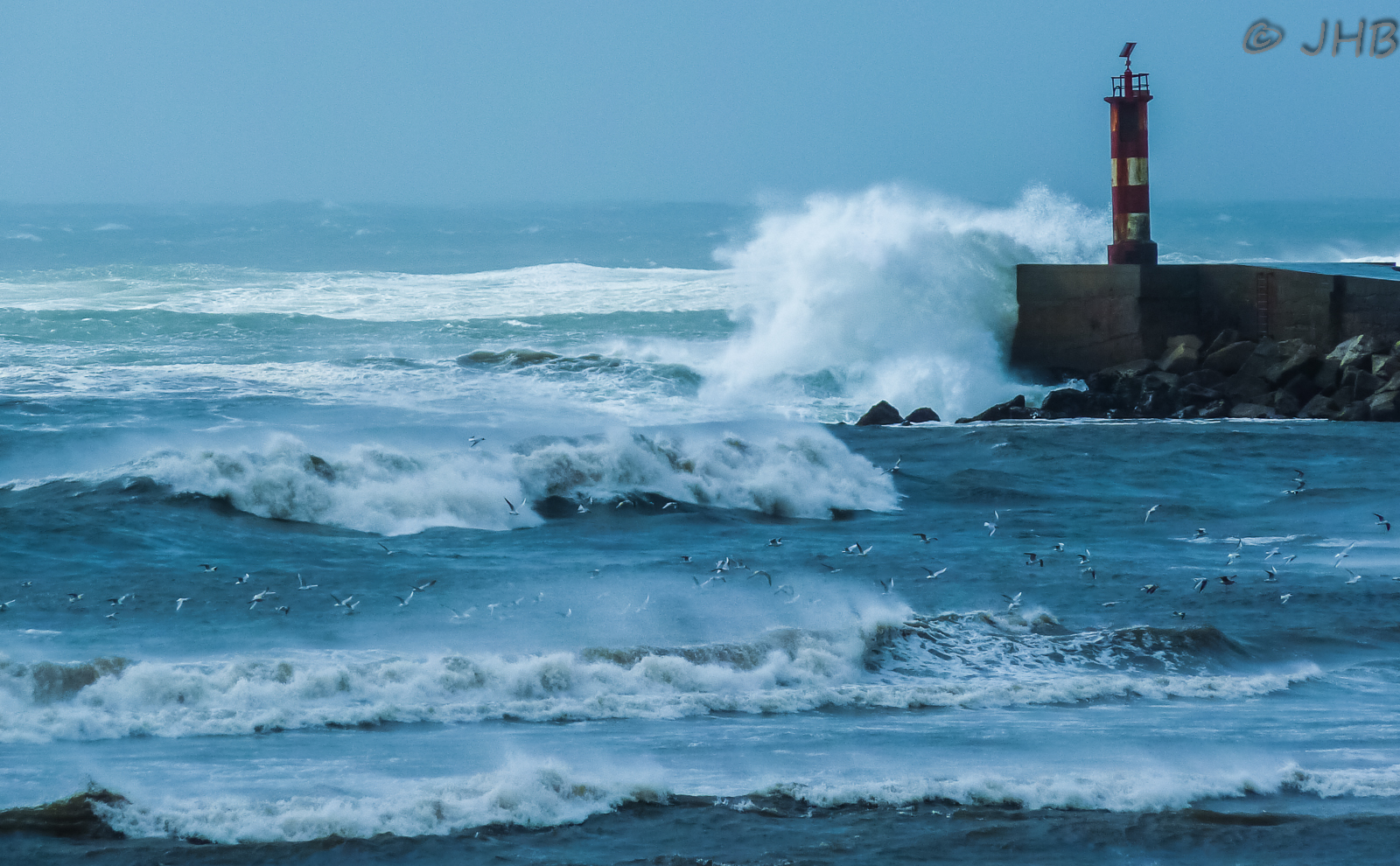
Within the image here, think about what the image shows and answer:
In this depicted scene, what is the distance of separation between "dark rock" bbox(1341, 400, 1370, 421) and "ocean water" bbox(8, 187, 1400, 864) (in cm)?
56

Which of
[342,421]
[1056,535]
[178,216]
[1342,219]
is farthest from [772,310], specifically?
[1342,219]

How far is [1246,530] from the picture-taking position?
32.0 ft

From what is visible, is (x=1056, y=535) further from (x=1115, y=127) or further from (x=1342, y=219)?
(x=1342, y=219)

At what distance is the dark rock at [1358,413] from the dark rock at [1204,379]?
1.49m

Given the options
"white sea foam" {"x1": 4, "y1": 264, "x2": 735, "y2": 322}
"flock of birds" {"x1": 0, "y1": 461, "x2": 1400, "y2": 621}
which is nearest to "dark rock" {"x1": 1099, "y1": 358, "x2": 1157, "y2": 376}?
"flock of birds" {"x1": 0, "y1": 461, "x2": 1400, "y2": 621}

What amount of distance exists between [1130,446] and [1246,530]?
3319 mm

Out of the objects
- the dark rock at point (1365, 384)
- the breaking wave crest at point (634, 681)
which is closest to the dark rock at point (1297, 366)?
the dark rock at point (1365, 384)

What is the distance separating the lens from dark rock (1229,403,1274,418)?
1459cm

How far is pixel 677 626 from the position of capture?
7.18 metres

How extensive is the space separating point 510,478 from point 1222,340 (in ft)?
31.0

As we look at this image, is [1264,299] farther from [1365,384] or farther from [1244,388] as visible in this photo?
[1365,384]

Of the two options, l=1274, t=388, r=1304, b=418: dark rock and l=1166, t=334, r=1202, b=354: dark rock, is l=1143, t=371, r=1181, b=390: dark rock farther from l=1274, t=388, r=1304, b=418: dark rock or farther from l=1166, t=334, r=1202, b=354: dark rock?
l=1274, t=388, r=1304, b=418: dark rock

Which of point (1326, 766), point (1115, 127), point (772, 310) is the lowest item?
point (1326, 766)

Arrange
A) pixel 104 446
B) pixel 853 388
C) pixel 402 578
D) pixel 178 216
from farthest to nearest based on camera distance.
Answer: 1. pixel 178 216
2. pixel 853 388
3. pixel 104 446
4. pixel 402 578
